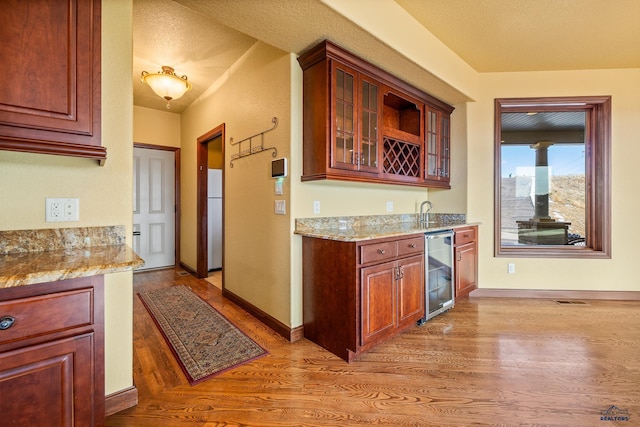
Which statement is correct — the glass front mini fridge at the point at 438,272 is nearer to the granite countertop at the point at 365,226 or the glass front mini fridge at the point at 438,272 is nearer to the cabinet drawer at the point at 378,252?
the granite countertop at the point at 365,226

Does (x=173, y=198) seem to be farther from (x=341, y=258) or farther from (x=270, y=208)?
(x=341, y=258)

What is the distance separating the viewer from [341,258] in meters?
2.07

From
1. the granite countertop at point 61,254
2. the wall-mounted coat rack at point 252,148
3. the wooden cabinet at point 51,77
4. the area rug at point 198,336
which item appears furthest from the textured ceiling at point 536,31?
the area rug at point 198,336

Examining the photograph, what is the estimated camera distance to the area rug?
199 cm

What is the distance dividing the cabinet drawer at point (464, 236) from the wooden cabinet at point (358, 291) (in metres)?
0.81

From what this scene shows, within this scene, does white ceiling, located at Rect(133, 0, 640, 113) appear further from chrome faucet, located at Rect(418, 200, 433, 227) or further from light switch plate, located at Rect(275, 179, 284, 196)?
chrome faucet, located at Rect(418, 200, 433, 227)

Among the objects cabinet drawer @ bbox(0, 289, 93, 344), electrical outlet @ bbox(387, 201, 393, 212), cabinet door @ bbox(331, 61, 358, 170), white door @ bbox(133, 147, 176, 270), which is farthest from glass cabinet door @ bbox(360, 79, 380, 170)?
white door @ bbox(133, 147, 176, 270)

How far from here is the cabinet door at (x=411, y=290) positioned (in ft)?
7.67

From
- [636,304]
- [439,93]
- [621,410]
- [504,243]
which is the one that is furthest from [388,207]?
[636,304]

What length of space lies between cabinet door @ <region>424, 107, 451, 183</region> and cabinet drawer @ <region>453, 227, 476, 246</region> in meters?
0.64

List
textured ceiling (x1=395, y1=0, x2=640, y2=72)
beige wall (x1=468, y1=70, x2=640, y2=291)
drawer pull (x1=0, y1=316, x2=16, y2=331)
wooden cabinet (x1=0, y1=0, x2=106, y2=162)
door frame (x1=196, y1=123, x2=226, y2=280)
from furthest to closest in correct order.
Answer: door frame (x1=196, y1=123, x2=226, y2=280)
beige wall (x1=468, y1=70, x2=640, y2=291)
textured ceiling (x1=395, y1=0, x2=640, y2=72)
wooden cabinet (x1=0, y1=0, x2=106, y2=162)
drawer pull (x1=0, y1=316, x2=16, y2=331)

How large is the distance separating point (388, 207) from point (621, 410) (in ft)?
7.34

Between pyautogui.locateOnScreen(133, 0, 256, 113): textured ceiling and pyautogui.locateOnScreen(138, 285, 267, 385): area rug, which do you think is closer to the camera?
pyautogui.locateOnScreen(138, 285, 267, 385): area rug

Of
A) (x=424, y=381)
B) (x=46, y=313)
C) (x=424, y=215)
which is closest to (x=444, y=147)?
(x=424, y=215)
